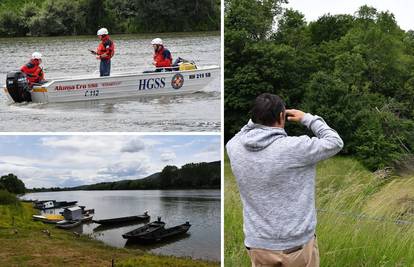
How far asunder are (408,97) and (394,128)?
2169 millimetres

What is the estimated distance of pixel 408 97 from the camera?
23.8 m

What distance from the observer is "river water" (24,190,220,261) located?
203 inches

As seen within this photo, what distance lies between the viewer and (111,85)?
5.35m

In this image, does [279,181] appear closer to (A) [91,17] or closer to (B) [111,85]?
(B) [111,85]

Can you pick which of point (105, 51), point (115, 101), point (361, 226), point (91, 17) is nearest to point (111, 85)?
point (115, 101)

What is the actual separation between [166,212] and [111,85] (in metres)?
1.12

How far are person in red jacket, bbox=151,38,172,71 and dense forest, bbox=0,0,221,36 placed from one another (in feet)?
0.60

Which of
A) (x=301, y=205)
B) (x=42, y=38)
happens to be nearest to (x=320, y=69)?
(x=42, y=38)

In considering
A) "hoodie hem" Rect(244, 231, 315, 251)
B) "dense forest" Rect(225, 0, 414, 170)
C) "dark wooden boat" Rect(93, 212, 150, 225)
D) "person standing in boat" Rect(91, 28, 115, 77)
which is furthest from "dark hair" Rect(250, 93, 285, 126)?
"dense forest" Rect(225, 0, 414, 170)

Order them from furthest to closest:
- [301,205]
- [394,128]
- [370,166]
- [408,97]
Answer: [408,97]
[394,128]
[370,166]
[301,205]

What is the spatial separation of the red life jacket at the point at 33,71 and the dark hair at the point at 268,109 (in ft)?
9.36

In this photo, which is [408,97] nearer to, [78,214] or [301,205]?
[78,214]

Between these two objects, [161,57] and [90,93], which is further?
[161,57]

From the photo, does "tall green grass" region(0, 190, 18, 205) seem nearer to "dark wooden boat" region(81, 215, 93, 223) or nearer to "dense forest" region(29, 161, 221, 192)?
"dense forest" region(29, 161, 221, 192)
